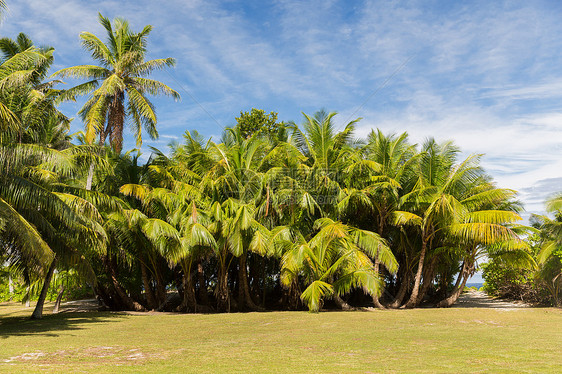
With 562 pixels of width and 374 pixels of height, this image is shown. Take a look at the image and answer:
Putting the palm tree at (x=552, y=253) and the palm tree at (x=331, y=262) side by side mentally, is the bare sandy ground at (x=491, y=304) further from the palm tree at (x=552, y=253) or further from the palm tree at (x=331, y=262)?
the palm tree at (x=331, y=262)

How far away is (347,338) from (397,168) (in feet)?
43.0

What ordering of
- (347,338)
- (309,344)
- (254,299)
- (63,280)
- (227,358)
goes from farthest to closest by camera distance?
(254,299) < (63,280) < (347,338) < (309,344) < (227,358)

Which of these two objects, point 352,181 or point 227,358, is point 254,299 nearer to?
point 352,181

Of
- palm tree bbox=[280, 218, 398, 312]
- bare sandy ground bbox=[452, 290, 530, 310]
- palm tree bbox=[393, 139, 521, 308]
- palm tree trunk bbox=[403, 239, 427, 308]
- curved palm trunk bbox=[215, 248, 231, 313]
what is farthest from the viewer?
bare sandy ground bbox=[452, 290, 530, 310]

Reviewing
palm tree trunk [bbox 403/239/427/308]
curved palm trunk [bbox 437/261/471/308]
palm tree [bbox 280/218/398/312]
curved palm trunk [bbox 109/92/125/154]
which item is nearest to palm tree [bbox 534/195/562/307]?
curved palm trunk [bbox 437/261/471/308]

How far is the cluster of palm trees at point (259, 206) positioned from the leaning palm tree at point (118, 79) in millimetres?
57

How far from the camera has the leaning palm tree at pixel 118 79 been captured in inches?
808

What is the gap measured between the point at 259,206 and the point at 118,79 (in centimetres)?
882

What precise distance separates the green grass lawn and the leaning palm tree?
10317 millimetres

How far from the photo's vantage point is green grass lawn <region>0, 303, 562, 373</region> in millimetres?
6793

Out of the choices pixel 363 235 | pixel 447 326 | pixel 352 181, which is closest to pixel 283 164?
pixel 352 181

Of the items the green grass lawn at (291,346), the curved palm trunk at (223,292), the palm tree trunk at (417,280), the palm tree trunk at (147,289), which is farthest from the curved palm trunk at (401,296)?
the palm tree trunk at (147,289)

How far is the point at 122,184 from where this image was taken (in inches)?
821

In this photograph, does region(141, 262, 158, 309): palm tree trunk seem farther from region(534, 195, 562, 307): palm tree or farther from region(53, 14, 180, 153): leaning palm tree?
region(534, 195, 562, 307): palm tree
